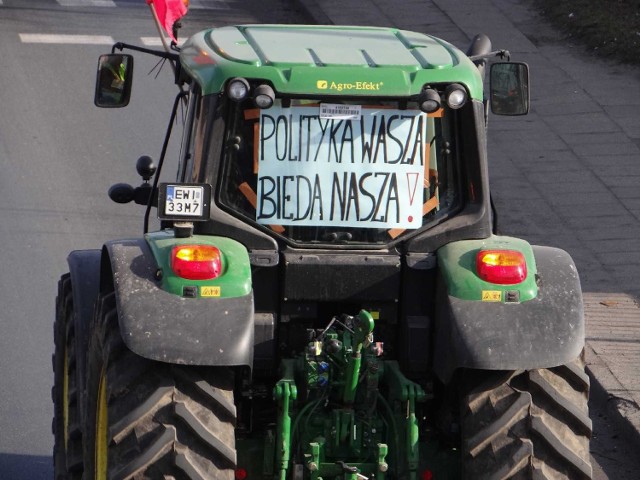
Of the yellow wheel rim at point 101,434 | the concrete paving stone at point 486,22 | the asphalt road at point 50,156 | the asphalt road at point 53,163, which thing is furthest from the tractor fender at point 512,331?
the concrete paving stone at point 486,22

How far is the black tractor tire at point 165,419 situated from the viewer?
16.4 feet

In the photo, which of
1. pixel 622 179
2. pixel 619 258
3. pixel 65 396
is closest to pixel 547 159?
pixel 622 179

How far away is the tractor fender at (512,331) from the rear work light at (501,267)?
0.10 m

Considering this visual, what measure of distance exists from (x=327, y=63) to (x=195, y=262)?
3.19 feet

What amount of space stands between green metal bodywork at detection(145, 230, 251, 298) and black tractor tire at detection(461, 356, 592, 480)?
947 millimetres

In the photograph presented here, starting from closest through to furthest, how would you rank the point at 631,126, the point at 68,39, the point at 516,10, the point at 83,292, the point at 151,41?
the point at 83,292 → the point at 631,126 → the point at 68,39 → the point at 151,41 → the point at 516,10

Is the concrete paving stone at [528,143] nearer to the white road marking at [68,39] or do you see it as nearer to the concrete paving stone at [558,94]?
the concrete paving stone at [558,94]

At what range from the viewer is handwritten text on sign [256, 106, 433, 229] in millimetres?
5652

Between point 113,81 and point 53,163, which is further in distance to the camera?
point 53,163

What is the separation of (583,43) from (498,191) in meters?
4.89

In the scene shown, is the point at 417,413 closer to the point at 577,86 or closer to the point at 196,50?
the point at 196,50

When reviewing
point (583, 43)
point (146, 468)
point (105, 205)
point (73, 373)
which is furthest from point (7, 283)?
point (583, 43)

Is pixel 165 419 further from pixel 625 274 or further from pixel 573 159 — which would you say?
pixel 573 159

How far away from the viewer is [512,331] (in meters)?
5.22
